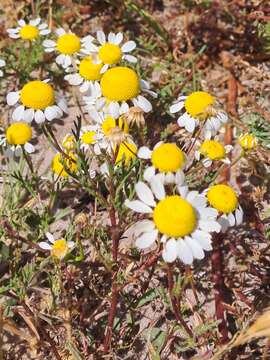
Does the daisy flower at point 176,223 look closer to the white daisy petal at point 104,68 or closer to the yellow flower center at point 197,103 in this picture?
the yellow flower center at point 197,103

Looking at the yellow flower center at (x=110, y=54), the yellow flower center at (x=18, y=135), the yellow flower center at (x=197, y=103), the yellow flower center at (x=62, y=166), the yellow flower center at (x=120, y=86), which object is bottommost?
the yellow flower center at (x=62, y=166)

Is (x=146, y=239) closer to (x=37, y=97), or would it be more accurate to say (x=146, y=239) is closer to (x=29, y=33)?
(x=37, y=97)

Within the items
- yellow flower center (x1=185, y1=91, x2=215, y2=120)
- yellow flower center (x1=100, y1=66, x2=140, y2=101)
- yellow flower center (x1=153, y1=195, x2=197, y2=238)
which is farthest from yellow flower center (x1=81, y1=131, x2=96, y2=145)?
yellow flower center (x1=153, y1=195, x2=197, y2=238)

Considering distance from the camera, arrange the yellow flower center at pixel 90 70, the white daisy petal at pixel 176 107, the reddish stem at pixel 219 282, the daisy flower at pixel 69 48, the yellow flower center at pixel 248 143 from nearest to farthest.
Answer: the reddish stem at pixel 219 282
the white daisy petal at pixel 176 107
the yellow flower center at pixel 248 143
the yellow flower center at pixel 90 70
the daisy flower at pixel 69 48

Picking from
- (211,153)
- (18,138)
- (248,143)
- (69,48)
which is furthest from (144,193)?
(69,48)

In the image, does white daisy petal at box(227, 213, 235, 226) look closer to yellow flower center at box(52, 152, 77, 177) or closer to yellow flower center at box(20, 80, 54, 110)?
yellow flower center at box(52, 152, 77, 177)

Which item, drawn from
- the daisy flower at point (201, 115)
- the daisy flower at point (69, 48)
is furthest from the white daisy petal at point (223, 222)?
the daisy flower at point (69, 48)

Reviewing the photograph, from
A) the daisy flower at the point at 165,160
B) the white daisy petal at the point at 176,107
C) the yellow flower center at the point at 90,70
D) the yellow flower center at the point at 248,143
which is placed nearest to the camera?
the daisy flower at the point at 165,160
